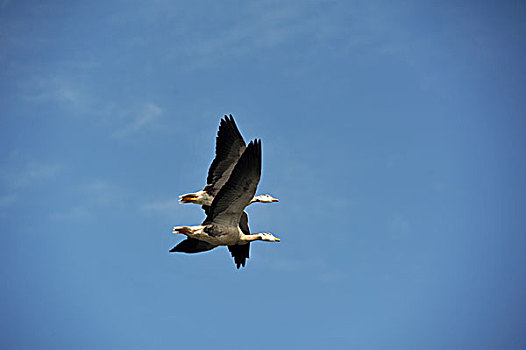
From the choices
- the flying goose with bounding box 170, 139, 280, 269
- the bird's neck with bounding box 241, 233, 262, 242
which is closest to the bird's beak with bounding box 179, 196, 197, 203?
the flying goose with bounding box 170, 139, 280, 269

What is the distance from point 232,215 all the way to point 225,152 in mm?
4339

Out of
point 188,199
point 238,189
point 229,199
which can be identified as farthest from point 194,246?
point 238,189

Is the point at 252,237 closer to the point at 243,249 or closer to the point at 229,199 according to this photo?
the point at 243,249

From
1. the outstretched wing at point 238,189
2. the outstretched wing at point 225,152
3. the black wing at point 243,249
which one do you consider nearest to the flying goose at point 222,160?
the outstretched wing at point 225,152

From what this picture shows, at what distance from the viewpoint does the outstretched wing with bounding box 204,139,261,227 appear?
24469mm

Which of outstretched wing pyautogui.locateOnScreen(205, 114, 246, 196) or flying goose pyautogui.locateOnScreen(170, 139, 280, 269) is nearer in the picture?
flying goose pyautogui.locateOnScreen(170, 139, 280, 269)

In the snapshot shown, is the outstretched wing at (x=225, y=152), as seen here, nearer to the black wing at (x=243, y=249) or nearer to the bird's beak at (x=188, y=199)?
the bird's beak at (x=188, y=199)

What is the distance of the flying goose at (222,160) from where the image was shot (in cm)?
2948

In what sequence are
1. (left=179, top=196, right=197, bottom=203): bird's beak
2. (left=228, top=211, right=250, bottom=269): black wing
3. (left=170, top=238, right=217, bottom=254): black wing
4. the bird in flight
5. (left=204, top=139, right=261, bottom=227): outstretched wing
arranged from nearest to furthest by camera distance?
1. (left=204, top=139, right=261, bottom=227): outstretched wing
2. the bird in flight
3. (left=170, top=238, right=217, bottom=254): black wing
4. (left=179, top=196, right=197, bottom=203): bird's beak
5. (left=228, top=211, right=250, bottom=269): black wing

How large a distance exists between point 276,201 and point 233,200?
7158 millimetres

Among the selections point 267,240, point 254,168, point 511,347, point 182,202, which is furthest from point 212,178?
point 511,347

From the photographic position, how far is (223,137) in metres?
30.2

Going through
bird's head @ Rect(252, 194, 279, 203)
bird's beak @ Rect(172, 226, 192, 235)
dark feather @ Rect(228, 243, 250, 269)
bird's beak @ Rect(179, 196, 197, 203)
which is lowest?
bird's beak @ Rect(172, 226, 192, 235)

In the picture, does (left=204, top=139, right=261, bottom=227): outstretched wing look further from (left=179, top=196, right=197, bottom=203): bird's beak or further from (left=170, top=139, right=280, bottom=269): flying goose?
(left=179, top=196, right=197, bottom=203): bird's beak
